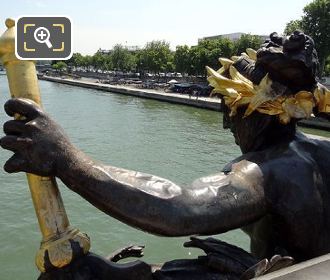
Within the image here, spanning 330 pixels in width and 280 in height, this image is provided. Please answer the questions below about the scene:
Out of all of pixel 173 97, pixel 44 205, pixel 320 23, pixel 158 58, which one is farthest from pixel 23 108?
pixel 158 58

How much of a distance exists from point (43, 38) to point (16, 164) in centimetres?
57

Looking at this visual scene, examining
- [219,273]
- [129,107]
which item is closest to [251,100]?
[219,273]

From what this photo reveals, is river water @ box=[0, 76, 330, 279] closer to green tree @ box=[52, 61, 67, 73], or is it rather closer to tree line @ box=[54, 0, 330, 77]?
tree line @ box=[54, 0, 330, 77]

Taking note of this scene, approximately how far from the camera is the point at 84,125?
71.5 feet

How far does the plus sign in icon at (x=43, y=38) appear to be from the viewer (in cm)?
157

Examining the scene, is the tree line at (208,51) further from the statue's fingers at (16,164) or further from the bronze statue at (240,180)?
the statue's fingers at (16,164)

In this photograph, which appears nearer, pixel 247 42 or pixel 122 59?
pixel 247 42

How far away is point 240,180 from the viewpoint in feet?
5.22

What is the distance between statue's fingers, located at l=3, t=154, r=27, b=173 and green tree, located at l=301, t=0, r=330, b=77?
3662cm

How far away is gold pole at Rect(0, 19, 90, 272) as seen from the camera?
147 centimetres

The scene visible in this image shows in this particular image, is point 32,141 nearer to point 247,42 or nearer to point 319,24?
point 319,24

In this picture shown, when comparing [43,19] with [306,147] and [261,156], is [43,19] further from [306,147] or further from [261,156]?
[306,147]

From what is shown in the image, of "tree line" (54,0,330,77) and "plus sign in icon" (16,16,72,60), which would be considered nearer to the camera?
"plus sign in icon" (16,16,72,60)

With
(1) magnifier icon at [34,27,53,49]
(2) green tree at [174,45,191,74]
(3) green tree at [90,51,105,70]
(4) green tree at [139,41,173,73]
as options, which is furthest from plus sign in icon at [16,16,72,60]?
(3) green tree at [90,51,105,70]
